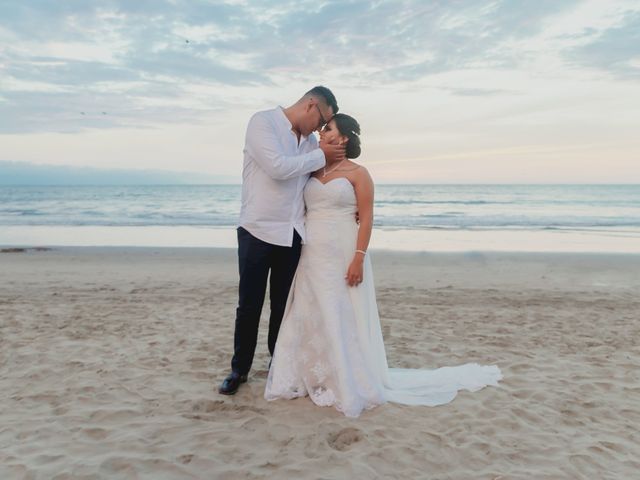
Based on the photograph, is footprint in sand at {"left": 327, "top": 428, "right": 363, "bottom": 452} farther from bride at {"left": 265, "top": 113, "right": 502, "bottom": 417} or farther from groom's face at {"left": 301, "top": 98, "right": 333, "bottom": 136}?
groom's face at {"left": 301, "top": 98, "right": 333, "bottom": 136}

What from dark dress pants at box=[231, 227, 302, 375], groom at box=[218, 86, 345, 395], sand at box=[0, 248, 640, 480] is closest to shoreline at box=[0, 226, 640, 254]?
sand at box=[0, 248, 640, 480]

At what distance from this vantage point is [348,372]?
3.65 meters

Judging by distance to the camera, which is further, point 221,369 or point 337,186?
point 221,369

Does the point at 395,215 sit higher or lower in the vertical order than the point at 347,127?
lower

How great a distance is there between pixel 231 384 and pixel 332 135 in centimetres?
200

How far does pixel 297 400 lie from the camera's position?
3791mm

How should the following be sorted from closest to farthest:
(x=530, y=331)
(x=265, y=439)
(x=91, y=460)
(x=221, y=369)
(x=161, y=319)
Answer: (x=91, y=460) → (x=265, y=439) → (x=221, y=369) → (x=530, y=331) → (x=161, y=319)

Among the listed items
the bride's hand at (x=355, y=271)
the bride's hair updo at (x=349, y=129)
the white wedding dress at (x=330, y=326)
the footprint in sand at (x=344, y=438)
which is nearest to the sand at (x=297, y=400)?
the footprint in sand at (x=344, y=438)

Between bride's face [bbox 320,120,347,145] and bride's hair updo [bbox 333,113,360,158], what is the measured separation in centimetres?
2

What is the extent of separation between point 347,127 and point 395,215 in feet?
72.9

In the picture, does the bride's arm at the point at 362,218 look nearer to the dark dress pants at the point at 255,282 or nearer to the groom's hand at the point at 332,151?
the groom's hand at the point at 332,151

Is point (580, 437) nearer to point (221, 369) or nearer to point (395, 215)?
point (221, 369)

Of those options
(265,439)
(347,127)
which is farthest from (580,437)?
(347,127)

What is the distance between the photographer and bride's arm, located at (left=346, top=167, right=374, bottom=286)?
372cm
